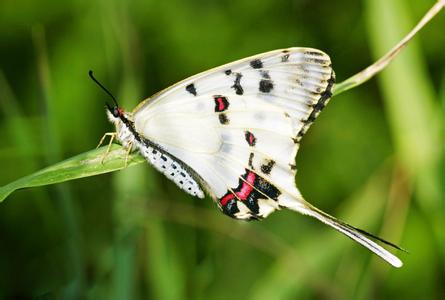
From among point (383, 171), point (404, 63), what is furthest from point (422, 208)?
point (404, 63)

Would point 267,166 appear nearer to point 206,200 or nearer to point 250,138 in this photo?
point 250,138

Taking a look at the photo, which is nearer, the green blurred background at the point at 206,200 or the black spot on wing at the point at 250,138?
the black spot on wing at the point at 250,138

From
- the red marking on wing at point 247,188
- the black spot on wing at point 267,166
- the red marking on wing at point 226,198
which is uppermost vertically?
the black spot on wing at point 267,166

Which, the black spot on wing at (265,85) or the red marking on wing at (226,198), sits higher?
the black spot on wing at (265,85)

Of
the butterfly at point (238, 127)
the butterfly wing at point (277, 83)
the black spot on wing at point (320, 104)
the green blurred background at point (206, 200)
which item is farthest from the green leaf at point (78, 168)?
the black spot on wing at point (320, 104)

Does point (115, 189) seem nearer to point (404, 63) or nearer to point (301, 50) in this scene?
point (301, 50)

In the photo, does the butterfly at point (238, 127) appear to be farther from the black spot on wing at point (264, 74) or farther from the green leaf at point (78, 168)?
the green leaf at point (78, 168)

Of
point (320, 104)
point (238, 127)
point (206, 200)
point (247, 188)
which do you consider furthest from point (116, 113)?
point (206, 200)
